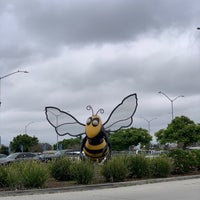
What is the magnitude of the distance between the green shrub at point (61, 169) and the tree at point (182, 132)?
155 ft

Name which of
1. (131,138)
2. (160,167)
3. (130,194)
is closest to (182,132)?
(131,138)

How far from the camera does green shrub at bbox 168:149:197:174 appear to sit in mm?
22172

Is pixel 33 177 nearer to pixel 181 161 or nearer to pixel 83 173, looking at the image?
pixel 83 173

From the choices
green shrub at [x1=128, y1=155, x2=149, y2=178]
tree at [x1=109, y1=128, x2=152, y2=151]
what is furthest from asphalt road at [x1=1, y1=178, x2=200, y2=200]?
tree at [x1=109, y1=128, x2=152, y2=151]

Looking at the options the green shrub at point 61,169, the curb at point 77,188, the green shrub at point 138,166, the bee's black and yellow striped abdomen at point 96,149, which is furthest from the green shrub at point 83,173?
the bee's black and yellow striped abdomen at point 96,149

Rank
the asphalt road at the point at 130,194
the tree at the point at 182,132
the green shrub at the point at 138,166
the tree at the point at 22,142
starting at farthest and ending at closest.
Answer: the tree at the point at 22,142
the tree at the point at 182,132
the green shrub at the point at 138,166
the asphalt road at the point at 130,194

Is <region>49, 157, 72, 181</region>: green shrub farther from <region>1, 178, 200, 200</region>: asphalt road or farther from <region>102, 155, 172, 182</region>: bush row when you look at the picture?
<region>1, 178, 200, 200</region>: asphalt road

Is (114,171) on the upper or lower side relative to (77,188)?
upper

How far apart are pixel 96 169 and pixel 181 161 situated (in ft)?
18.1

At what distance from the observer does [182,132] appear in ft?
212

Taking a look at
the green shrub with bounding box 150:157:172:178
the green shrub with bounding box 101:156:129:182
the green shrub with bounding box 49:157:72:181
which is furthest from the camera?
the green shrub with bounding box 150:157:172:178

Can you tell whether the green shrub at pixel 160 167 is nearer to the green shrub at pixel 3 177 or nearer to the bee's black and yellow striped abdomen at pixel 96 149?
the bee's black and yellow striped abdomen at pixel 96 149

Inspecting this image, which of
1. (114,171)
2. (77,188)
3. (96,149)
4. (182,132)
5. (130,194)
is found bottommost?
(130,194)

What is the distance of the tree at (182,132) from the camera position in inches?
2550
